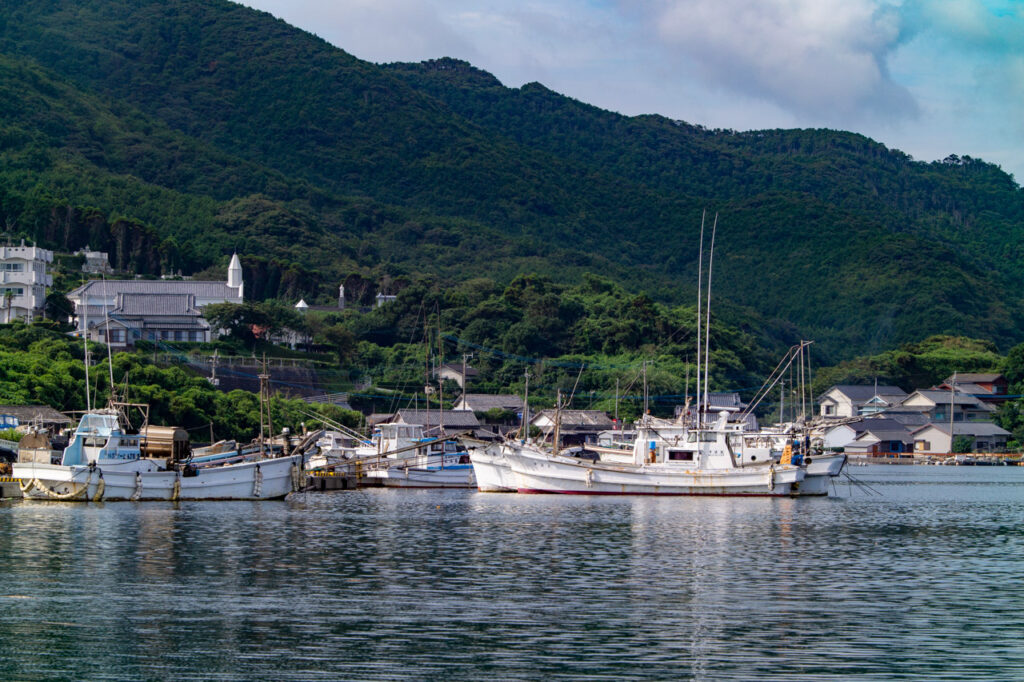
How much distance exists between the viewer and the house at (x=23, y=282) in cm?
10850

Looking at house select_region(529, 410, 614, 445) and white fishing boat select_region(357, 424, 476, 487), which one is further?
house select_region(529, 410, 614, 445)

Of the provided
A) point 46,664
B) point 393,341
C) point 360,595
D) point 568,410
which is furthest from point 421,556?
point 393,341

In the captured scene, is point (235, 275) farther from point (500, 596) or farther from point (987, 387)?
point (500, 596)

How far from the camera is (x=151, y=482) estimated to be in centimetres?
5325

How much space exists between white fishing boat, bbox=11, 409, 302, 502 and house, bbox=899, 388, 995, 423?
94225 mm

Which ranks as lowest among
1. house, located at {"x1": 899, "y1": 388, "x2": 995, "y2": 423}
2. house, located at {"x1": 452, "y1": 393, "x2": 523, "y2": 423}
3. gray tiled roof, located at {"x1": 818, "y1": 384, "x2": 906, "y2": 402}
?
house, located at {"x1": 452, "y1": 393, "x2": 523, "y2": 423}

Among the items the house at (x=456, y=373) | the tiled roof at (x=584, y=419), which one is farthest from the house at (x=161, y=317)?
the tiled roof at (x=584, y=419)

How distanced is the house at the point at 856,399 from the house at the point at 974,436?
9.76 metres

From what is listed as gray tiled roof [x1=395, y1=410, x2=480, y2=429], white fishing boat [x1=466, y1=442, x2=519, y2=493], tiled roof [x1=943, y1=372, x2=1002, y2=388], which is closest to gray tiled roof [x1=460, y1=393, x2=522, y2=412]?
gray tiled roof [x1=395, y1=410, x2=480, y2=429]

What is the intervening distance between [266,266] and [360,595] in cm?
12762

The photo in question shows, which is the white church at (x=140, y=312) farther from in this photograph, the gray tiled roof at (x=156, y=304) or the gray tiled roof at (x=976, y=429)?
the gray tiled roof at (x=976, y=429)

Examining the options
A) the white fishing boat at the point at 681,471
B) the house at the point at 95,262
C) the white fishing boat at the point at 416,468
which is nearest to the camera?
the white fishing boat at the point at 681,471

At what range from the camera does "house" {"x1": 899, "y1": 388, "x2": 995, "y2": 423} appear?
132000mm

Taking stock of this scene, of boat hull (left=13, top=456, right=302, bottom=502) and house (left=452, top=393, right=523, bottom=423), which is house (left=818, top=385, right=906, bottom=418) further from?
boat hull (left=13, top=456, right=302, bottom=502)
